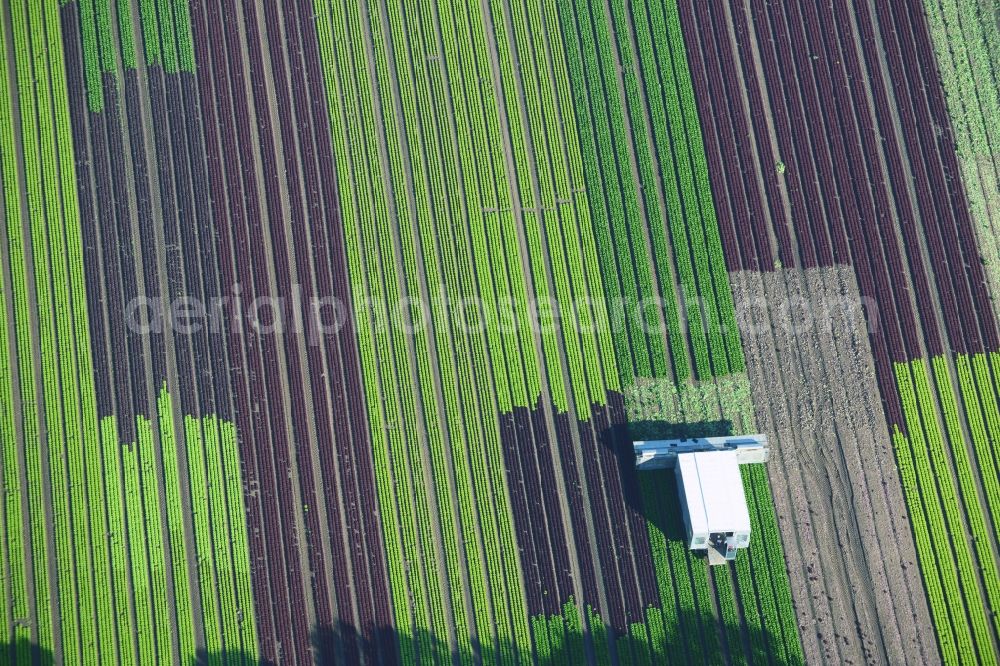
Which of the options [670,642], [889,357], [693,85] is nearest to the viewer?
[670,642]

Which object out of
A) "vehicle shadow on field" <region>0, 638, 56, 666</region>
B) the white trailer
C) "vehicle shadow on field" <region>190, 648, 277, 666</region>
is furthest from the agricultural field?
the white trailer

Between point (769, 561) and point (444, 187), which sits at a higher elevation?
point (444, 187)

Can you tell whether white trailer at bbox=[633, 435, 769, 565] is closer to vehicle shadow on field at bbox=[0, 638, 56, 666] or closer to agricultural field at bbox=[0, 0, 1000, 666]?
agricultural field at bbox=[0, 0, 1000, 666]

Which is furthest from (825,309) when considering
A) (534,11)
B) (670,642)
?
(534,11)

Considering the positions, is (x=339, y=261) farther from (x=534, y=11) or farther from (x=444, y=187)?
(x=534, y=11)

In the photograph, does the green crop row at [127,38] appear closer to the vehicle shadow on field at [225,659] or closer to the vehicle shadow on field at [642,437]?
the vehicle shadow on field at [225,659]
